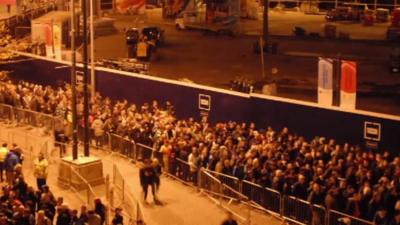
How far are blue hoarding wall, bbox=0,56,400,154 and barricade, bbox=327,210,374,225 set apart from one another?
6349 mm

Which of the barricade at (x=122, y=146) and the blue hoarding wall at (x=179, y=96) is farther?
the blue hoarding wall at (x=179, y=96)

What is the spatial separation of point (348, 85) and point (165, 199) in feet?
26.4

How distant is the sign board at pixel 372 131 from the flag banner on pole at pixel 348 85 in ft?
3.50

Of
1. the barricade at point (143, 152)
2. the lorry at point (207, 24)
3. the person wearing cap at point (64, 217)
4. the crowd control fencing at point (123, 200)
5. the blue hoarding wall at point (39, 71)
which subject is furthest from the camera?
the lorry at point (207, 24)

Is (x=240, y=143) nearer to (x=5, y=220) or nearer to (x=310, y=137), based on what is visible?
(x=310, y=137)

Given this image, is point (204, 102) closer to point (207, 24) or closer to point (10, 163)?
point (10, 163)

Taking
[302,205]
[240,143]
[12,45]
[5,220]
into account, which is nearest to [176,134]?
[240,143]

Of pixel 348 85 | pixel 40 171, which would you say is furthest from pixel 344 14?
pixel 40 171

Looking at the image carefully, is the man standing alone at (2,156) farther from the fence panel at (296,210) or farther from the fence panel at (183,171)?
the fence panel at (296,210)

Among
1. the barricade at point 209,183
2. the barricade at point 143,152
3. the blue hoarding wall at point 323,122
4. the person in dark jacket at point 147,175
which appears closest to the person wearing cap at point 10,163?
the person in dark jacket at point 147,175

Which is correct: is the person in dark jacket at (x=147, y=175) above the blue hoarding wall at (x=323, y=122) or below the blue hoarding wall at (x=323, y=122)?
below

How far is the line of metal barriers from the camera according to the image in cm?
1983

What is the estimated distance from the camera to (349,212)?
19.4m

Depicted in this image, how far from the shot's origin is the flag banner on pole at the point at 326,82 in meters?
27.2
